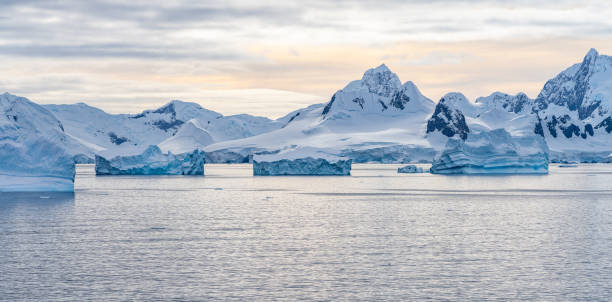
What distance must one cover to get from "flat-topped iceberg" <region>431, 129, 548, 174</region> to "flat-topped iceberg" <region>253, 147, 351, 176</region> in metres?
15.8

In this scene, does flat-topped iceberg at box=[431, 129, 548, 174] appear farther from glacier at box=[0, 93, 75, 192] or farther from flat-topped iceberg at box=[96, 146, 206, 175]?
glacier at box=[0, 93, 75, 192]

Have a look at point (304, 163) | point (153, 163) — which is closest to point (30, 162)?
point (153, 163)

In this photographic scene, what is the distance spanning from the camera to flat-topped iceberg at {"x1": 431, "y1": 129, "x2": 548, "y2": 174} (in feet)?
353

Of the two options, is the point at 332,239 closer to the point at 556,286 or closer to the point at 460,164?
the point at 556,286

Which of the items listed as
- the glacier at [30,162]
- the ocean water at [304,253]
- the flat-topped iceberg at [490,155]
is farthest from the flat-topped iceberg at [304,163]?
the ocean water at [304,253]

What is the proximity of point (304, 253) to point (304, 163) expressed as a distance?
273 ft

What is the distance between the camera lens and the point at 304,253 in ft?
98.0

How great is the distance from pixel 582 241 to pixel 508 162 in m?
80.3

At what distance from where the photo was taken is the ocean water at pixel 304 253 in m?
22.7

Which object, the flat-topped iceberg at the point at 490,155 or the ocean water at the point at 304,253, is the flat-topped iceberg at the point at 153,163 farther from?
the ocean water at the point at 304,253

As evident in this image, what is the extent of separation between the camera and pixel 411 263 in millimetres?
27312

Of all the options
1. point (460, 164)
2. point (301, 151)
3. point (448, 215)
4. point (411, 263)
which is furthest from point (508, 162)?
point (411, 263)

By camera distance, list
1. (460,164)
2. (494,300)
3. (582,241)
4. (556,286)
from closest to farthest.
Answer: (494,300) → (556,286) → (582,241) → (460,164)

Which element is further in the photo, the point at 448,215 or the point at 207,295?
the point at 448,215
